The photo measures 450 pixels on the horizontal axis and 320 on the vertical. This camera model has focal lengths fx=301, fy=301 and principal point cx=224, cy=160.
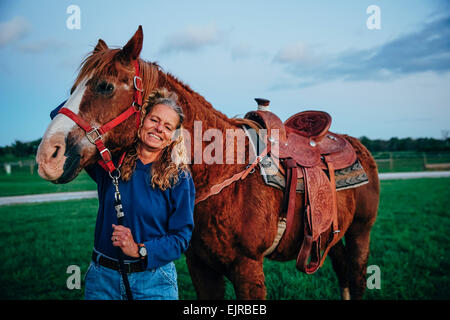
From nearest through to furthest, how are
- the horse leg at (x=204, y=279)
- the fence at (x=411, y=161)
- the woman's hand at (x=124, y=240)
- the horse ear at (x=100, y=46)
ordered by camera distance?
the woman's hand at (x=124, y=240) → the horse ear at (x=100, y=46) → the horse leg at (x=204, y=279) → the fence at (x=411, y=161)

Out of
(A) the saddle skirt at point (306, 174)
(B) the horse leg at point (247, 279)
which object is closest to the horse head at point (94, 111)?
(A) the saddle skirt at point (306, 174)

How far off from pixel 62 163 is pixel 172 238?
675mm

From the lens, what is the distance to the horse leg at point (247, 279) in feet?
6.58

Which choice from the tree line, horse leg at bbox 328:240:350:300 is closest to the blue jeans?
horse leg at bbox 328:240:350:300

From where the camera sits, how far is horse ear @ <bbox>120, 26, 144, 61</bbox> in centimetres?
166

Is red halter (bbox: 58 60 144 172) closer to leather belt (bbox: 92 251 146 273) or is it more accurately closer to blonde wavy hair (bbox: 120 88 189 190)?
blonde wavy hair (bbox: 120 88 189 190)

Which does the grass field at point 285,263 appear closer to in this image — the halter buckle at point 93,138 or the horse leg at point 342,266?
the horse leg at point 342,266

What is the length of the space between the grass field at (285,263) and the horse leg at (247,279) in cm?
164

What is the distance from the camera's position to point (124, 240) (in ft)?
4.74

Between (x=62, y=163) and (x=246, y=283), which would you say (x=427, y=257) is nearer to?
(x=246, y=283)

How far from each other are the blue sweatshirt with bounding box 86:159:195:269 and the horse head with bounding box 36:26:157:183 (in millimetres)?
221

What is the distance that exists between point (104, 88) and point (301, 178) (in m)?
1.53

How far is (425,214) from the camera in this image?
307 inches
